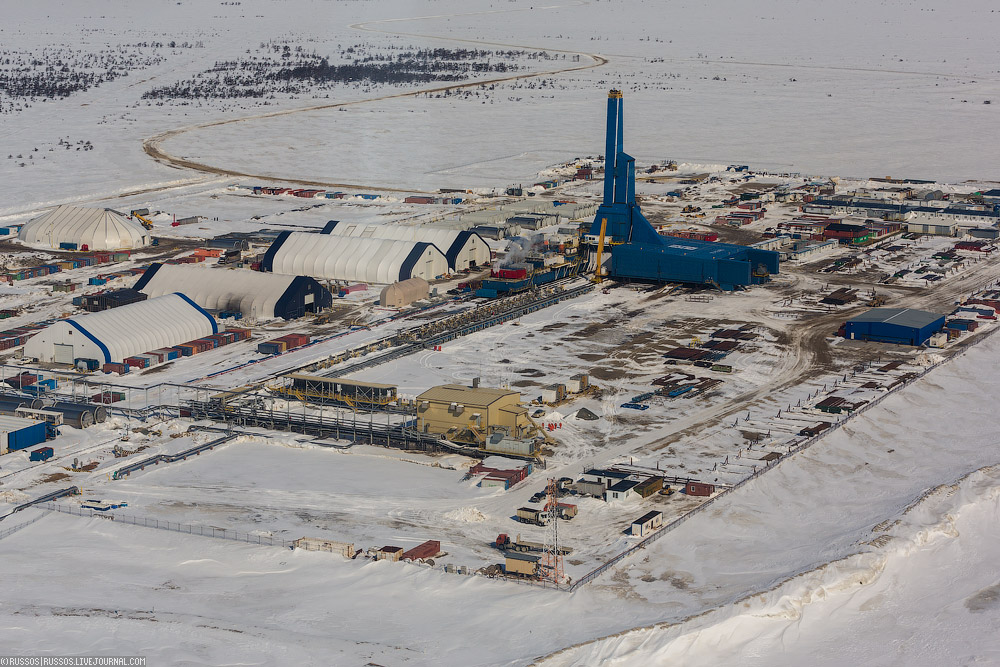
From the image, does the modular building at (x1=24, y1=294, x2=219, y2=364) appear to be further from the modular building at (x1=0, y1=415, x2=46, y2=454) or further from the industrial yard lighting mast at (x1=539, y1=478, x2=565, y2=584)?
the industrial yard lighting mast at (x1=539, y1=478, x2=565, y2=584)

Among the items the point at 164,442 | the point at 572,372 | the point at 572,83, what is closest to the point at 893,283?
the point at 572,372

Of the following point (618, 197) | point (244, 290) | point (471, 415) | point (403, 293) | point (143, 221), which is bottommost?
point (471, 415)

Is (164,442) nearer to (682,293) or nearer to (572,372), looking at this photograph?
(572,372)

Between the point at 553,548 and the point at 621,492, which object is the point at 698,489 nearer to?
the point at 621,492

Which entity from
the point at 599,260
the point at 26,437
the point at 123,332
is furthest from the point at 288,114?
the point at 26,437

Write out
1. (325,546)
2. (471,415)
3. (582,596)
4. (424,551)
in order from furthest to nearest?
(471,415) < (325,546) < (424,551) < (582,596)

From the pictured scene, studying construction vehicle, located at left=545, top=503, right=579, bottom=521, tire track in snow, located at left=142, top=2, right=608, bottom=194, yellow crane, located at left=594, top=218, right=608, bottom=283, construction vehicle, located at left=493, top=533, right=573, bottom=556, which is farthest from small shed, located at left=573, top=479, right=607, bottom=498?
tire track in snow, located at left=142, top=2, right=608, bottom=194
